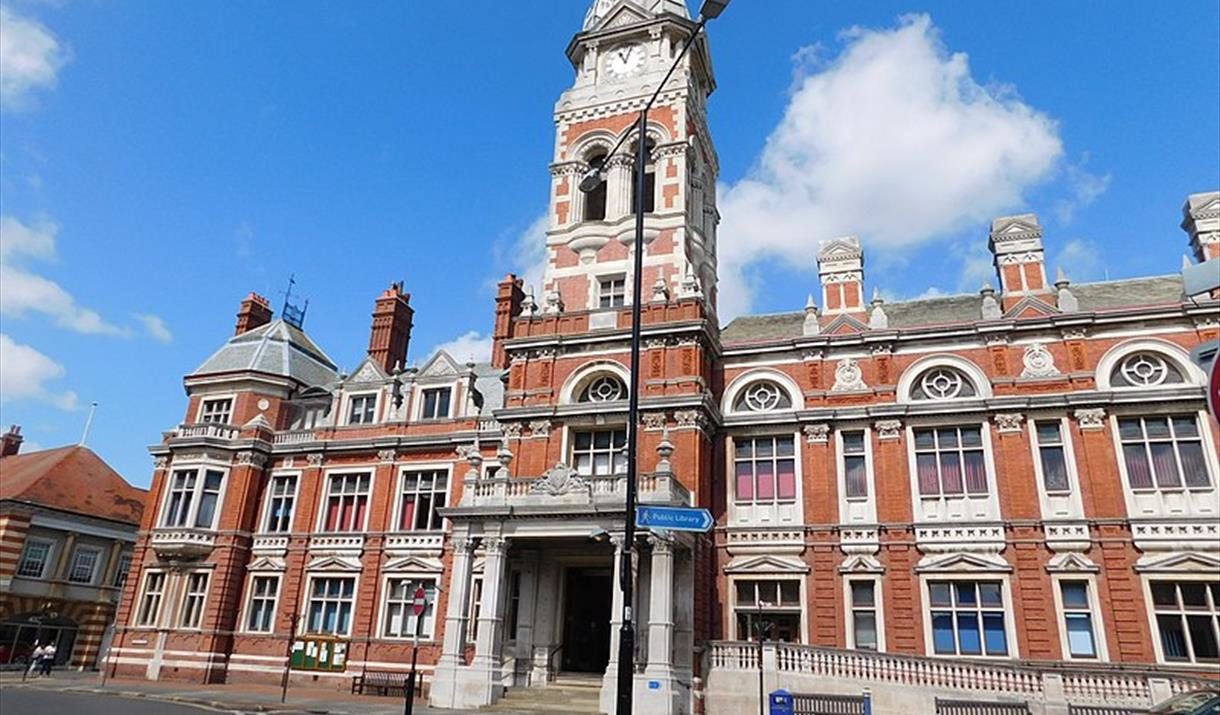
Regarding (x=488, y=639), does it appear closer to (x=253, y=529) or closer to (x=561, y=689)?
(x=561, y=689)

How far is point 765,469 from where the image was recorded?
25.9 meters

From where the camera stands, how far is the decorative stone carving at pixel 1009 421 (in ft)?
77.6

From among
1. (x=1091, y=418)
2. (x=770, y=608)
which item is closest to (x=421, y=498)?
(x=770, y=608)

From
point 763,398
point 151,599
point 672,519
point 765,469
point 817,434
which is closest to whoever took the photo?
point 672,519

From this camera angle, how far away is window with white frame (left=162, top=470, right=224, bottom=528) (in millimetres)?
31703

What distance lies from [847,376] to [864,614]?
774cm

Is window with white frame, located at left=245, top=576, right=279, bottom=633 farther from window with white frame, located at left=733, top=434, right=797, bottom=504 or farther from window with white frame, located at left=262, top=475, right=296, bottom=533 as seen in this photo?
window with white frame, located at left=733, top=434, right=797, bottom=504

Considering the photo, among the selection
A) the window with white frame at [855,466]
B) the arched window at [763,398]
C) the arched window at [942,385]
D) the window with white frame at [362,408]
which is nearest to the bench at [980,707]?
the window with white frame at [855,466]

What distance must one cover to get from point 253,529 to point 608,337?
18.2 meters

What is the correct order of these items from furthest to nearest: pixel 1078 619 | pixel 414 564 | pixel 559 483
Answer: pixel 414 564 < pixel 559 483 < pixel 1078 619

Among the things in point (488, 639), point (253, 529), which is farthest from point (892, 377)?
point (253, 529)

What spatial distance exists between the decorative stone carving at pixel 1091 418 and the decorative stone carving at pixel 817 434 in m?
7.36

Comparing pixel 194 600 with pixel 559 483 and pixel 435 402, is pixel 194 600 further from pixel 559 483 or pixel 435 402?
pixel 559 483

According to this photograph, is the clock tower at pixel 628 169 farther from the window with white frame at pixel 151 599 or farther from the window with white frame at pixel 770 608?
the window with white frame at pixel 151 599
